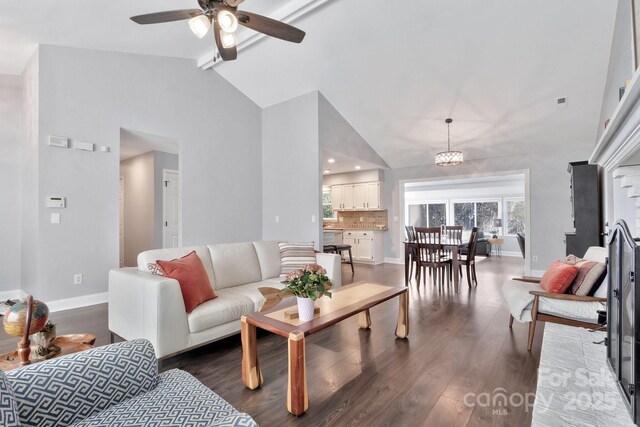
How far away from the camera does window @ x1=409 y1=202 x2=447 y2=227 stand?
1031 cm

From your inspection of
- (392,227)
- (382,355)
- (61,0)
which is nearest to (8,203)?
(61,0)

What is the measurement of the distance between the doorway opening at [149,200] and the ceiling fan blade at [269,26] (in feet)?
10.8

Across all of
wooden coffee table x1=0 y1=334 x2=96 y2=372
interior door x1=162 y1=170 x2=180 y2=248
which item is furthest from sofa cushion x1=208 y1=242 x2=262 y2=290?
interior door x1=162 y1=170 x2=180 y2=248

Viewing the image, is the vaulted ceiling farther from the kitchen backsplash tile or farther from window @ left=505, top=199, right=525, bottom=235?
window @ left=505, top=199, right=525, bottom=235

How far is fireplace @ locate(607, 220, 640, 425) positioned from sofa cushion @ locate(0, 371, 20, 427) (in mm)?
2196

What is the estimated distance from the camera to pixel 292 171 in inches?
219

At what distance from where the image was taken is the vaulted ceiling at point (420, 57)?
339 cm

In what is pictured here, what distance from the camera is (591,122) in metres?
4.75

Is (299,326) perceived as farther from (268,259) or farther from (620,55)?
(620,55)

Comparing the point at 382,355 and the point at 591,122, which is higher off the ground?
the point at 591,122

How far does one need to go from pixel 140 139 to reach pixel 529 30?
5.43 m

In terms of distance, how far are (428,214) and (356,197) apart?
3.91m

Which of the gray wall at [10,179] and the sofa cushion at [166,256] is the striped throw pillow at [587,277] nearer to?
the sofa cushion at [166,256]

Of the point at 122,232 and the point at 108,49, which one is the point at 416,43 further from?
the point at 122,232
